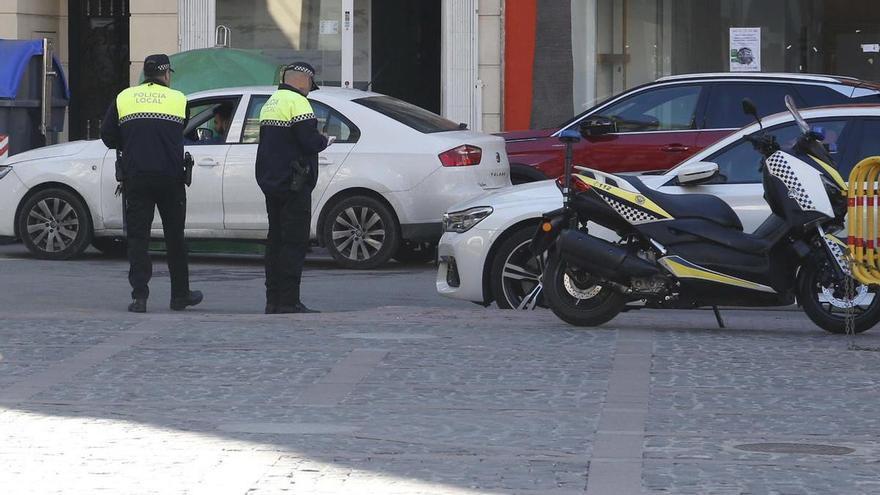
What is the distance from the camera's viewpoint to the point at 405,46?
23266mm

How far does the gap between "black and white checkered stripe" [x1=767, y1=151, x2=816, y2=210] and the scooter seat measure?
14.5 inches

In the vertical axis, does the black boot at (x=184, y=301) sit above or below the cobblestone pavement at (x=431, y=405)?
above

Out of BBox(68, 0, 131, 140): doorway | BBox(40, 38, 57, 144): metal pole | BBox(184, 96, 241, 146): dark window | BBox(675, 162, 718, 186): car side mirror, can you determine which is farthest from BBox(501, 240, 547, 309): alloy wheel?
BBox(68, 0, 131, 140): doorway

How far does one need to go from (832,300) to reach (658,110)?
17.5ft

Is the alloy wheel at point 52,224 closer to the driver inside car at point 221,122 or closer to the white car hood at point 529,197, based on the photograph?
the driver inside car at point 221,122

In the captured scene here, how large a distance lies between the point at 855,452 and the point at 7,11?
57.6ft

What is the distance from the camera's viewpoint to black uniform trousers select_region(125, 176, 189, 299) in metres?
12.0

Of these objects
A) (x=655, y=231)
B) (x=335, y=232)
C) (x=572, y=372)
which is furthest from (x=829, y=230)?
(x=335, y=232)

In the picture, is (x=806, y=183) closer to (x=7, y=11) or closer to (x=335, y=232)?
(x=335, y=232)

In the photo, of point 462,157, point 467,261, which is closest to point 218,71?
point 462,157

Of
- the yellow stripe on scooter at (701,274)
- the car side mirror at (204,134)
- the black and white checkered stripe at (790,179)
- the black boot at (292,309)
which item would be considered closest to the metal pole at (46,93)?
the car side mirror at (204,134)

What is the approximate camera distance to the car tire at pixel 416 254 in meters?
16.3

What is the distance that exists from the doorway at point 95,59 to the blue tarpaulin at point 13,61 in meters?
5.25

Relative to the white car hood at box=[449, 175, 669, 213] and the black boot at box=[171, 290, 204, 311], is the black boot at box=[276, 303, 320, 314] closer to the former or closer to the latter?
the black boot at box=[171, 290, 204, 311]
